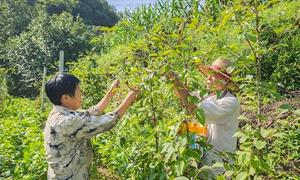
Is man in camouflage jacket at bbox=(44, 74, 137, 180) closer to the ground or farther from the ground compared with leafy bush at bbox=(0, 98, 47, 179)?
farther from the ground

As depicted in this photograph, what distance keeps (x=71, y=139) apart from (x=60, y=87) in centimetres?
29

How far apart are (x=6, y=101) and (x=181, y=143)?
7.41 metres

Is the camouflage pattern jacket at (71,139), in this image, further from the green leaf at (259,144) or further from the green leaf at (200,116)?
the green leaf at (259,144)

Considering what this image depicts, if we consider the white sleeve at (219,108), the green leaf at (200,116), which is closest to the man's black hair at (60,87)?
the white sleeve at (219,108)

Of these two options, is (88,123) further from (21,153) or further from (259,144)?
(21,153)

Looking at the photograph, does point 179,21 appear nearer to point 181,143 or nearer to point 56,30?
point 181,143

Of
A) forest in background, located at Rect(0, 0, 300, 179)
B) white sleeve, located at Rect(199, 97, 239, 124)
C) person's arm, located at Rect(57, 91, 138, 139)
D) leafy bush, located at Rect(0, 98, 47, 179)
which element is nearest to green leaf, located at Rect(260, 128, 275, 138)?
forest in background, located at Rect(0, 0, 300, 179)

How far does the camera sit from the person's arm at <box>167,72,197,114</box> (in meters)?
2.13

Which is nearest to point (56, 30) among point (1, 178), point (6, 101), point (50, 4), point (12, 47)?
point (12, 47)

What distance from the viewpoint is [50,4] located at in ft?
134

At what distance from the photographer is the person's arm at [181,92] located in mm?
2131

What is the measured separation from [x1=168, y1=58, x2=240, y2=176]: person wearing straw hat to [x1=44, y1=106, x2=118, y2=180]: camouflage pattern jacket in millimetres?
485

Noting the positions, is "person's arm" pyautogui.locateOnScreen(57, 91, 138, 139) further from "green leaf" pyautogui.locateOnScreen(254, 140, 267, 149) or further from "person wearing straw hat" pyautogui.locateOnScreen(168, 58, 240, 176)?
"green leaf" pyautogui.locateOnScreen(254, 140, 267, 149)

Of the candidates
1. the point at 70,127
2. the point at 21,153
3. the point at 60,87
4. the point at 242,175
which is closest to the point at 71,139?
the point at 70,127
